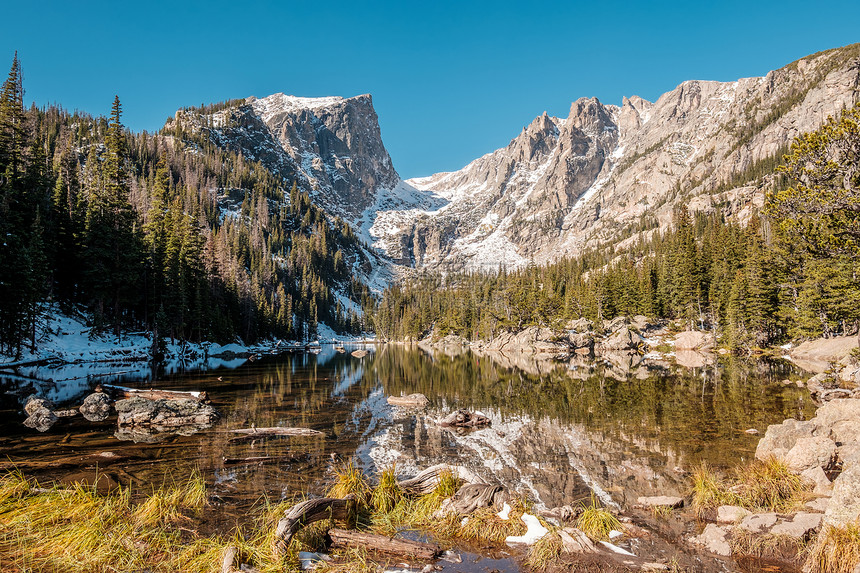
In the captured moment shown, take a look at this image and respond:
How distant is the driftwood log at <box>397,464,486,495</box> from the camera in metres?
10.4

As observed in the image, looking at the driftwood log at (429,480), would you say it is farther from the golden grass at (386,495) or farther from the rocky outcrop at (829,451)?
the rocky outcrop at (829,451)

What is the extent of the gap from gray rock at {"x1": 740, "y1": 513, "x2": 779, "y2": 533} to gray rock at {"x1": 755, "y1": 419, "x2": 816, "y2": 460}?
6.54 metres

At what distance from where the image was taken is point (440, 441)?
1923 cm


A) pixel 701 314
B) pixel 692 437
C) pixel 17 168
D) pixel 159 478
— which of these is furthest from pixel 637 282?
pixel 17 168

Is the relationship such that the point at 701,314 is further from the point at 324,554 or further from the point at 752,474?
the point at 324,554

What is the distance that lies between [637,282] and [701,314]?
19131mm

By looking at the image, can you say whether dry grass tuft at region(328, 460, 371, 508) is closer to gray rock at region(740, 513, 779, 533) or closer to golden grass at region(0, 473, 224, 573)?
golden grass at region(0, 473, 224, 573)

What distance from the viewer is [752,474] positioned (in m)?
11.5

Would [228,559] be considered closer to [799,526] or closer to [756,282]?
[799,526]

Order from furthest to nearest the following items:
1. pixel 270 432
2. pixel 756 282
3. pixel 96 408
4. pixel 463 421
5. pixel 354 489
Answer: pixel 756 282, pixel 463 421, pixel 96 408, pixel 270 432, pixel 354 489

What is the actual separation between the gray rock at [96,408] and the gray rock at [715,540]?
26050 millimetres

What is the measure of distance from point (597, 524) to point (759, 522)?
11.2 ft

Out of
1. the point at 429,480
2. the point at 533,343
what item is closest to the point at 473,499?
the point at 429,480

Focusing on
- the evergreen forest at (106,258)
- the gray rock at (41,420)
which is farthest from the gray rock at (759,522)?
the evergreen forest at (106,258)
